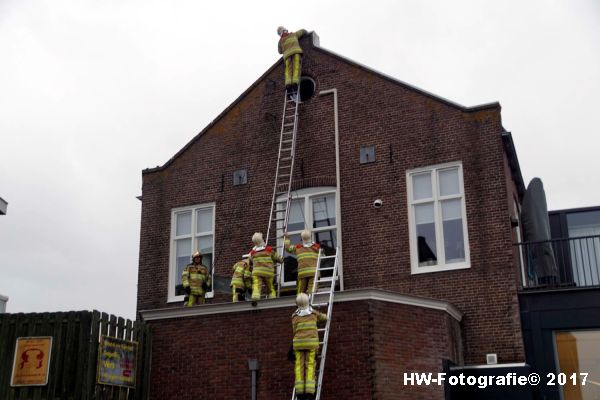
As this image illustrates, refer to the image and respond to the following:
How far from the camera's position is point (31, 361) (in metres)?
13.2

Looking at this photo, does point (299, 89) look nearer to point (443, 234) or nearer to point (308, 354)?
point (443, 234)

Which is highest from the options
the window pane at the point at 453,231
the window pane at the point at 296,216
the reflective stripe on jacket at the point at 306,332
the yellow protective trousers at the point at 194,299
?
the window pane at the point at 296,216

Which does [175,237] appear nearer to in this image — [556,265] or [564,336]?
[556,265]

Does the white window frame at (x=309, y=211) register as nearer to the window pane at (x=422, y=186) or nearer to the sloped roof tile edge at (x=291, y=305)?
the window pane at (x=422, y=186)

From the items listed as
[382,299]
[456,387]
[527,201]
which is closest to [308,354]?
[382,299]

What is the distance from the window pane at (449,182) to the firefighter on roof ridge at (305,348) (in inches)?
226

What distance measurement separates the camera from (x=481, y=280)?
15.7 metres

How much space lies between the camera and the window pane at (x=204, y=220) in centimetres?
1897

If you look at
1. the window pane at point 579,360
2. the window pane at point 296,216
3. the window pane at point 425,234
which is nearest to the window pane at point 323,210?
the window pane at point 296,216

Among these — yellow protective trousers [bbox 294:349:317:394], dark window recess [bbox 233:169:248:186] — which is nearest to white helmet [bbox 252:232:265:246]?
yellow protective trousers [bbox 294:349:317:394]

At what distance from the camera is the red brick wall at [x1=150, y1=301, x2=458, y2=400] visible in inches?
501

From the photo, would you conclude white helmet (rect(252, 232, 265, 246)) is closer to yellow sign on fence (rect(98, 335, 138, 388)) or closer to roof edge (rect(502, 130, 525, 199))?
yellow sign on fence (rect(98, 335, 138, 388))

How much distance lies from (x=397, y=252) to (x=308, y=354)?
200 inches

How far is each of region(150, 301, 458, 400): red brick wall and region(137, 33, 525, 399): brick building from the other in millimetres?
25
